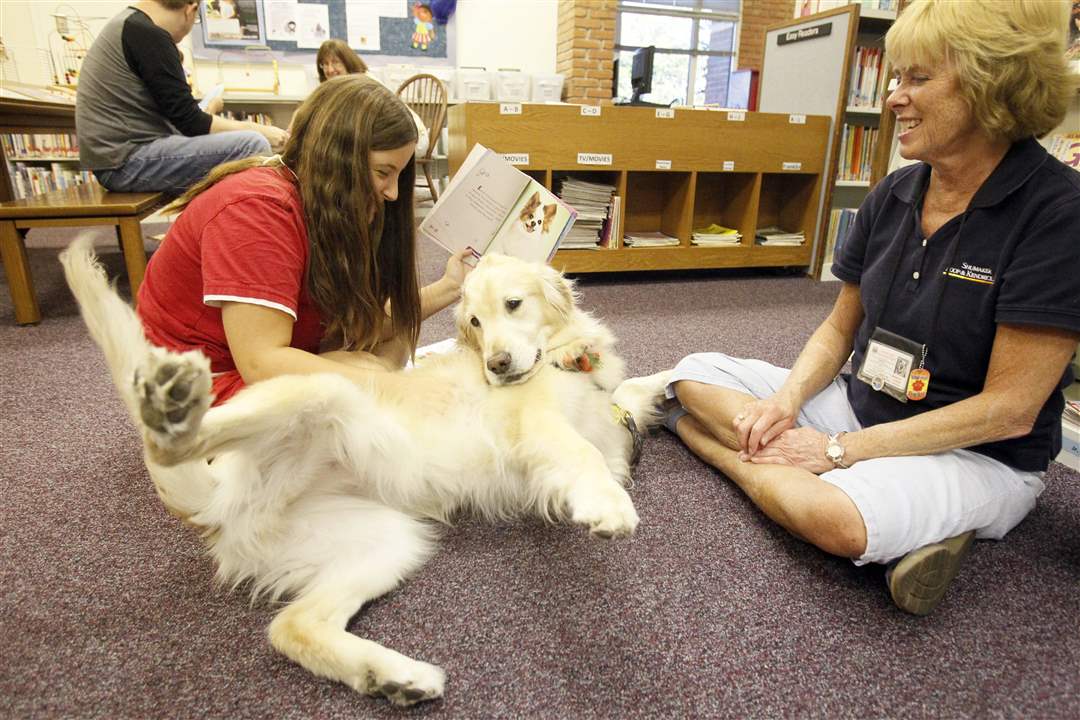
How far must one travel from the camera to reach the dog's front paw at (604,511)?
0.98m

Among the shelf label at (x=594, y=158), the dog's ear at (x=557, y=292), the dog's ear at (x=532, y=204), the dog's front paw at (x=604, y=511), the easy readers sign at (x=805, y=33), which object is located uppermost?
the easy readers sign at (x=805, y=33)

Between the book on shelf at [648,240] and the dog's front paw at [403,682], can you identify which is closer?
the dog's front paw at [403,682]

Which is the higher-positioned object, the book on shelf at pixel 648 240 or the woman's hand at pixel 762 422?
the book on shelf at pixel 648 240

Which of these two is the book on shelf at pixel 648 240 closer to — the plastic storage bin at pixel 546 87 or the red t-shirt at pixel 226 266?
the red t-shirt at pixel 226 266

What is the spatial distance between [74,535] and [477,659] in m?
0.95

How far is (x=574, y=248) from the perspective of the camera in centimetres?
352

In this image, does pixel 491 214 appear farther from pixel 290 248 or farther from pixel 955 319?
pixel 955 319

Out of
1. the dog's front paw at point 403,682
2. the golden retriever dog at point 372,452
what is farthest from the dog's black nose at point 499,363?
the dog's front paw at point 403,682

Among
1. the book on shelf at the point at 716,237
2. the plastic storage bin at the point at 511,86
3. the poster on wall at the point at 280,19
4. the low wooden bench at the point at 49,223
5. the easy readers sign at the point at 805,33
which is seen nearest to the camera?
the low wooden bench at the point at 49,223

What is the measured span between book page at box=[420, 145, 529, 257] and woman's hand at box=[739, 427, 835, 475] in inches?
37.8

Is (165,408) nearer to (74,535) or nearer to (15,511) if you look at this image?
(74,535)

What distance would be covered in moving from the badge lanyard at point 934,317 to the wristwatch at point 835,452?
159 millimetres

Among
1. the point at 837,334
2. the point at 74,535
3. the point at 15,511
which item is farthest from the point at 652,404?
the point at 15,511

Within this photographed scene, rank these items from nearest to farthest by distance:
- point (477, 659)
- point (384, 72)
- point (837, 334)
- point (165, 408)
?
1. point (165, 408)
2. point (477, 659)
3. point (837, 334)
4. point (384, 72)
